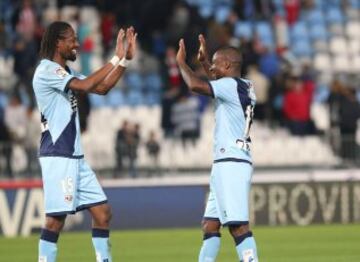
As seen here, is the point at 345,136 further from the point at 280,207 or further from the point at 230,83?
the point at 230,83

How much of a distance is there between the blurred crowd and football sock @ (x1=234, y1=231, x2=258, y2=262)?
9.54m

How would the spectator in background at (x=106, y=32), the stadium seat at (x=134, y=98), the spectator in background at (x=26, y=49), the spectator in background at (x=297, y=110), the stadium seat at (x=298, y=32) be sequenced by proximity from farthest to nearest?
the stadium seat at (x=298, y=32), the spectator in background at (x=106, y=32), the stadium seat at (x=134, y=98), the spectator in background at (x=26, y=49), the spectator in background at (x=297, y=110)

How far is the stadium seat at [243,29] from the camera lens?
24453 mm

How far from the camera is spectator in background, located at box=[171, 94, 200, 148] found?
829 inches

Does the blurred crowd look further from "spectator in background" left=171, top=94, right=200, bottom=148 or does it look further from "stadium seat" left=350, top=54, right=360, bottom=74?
"stadium seat" left=350, top=54, right=360, bottom=74

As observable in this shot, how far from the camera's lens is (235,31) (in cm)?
2450

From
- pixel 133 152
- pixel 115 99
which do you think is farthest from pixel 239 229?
pixel 115 99

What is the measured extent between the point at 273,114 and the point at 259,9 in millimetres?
3591

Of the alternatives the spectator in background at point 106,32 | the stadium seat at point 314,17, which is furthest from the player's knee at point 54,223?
the stadium seat at point 314,17

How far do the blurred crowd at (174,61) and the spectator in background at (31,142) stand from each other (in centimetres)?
2

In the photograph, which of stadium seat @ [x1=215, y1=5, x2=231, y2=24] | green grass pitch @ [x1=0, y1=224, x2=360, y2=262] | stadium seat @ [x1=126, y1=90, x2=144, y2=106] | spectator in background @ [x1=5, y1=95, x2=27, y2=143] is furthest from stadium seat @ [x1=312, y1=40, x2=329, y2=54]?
spectator in background @ [x1=5, y1=95, x2=27, y2=143]

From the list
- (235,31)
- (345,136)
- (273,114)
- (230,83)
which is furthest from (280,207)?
(230,83)

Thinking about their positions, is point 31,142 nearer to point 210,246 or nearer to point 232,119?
A: point 210,246

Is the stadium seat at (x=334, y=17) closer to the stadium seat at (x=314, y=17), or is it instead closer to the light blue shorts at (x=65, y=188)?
the stadium seat at (x=314, y=17)
